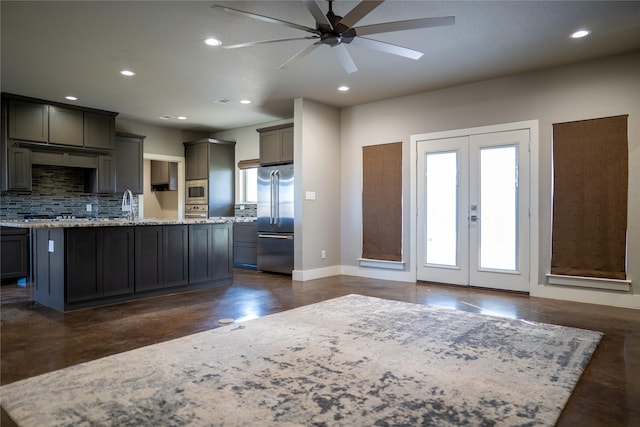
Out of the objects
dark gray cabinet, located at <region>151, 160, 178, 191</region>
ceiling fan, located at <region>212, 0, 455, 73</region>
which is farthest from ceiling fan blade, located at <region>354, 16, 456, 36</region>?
dark gray cabinet, located at <region>151, 160, 178, 191</region>

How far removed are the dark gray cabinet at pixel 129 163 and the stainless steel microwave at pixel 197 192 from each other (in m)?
1.11

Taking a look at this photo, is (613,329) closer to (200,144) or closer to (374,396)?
(374,396)

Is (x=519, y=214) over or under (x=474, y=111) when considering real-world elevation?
under

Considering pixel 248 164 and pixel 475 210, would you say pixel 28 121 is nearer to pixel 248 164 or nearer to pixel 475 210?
pixel 248 164

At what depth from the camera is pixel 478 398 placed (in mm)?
2158

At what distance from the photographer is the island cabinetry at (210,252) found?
5.24 metres

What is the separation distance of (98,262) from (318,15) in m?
3.35

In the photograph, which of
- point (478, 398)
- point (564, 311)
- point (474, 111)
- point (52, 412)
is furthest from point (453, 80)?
point (52, 412)

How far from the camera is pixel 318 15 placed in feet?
9.48

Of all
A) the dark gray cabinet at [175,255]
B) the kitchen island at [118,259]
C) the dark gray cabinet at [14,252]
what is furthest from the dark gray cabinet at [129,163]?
the dark gray cabinet at [175,255]

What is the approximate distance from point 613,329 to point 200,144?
7183 mm

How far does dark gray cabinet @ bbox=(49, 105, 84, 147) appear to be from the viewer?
6.19 meters

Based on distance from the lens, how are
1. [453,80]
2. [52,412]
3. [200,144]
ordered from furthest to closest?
1. [200,144]
2. [453,80]
3. [52,412]

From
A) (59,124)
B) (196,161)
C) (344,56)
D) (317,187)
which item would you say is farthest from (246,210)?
(344,56)
